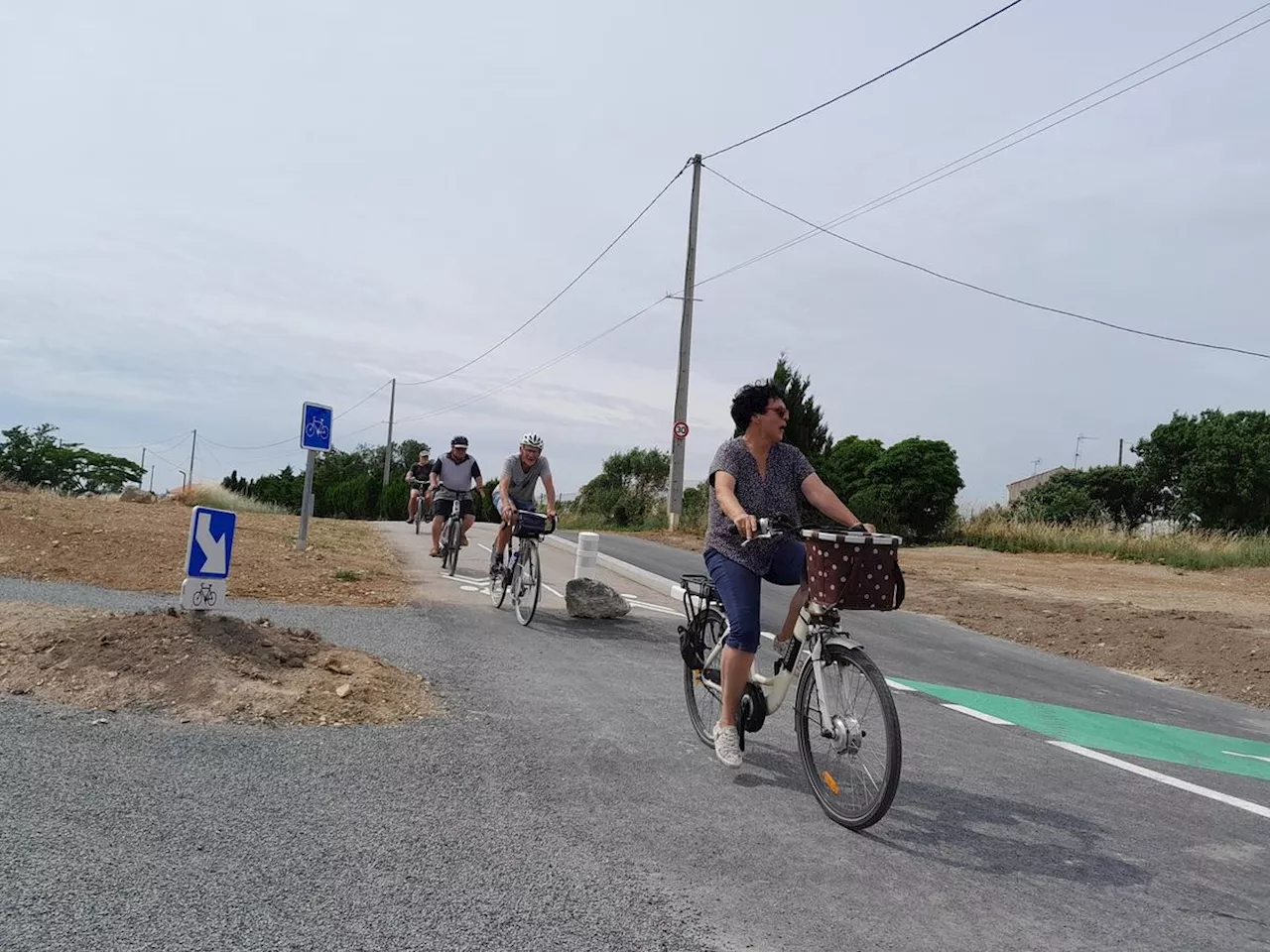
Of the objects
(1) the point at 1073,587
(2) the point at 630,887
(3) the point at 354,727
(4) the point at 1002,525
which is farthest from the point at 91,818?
(4) the point at 1002,525

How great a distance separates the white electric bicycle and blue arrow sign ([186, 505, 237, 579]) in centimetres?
326

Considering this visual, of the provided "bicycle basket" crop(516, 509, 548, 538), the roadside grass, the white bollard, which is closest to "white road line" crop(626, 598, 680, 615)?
the white bollard

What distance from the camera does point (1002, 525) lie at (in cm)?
2950

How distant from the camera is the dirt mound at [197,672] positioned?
5.05 metres

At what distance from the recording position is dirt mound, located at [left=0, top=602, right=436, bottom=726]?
5051 mm

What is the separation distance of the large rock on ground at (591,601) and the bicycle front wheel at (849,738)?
5825mm

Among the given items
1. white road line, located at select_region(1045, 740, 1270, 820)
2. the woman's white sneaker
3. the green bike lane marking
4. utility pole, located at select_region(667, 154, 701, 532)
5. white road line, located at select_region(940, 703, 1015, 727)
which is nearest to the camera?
the woman's white sneaker

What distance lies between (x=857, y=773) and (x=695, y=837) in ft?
2.42

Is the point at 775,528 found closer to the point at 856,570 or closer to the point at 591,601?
the point at 856,570

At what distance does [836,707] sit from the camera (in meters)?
4.11

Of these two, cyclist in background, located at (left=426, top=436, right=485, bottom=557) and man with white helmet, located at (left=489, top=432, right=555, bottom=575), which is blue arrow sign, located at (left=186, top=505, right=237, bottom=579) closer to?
man with white helmet, located at (left=489, top=432, right=555, bottom=575)

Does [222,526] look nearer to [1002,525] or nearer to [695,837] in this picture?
[695,837]

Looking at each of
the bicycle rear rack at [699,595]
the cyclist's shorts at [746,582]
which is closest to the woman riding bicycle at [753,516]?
the cyclist's shorts at [746,582]

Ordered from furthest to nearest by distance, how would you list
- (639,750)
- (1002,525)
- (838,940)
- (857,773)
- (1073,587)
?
(1002,525) < (1073,587) < (639,750) < (857,773) < (838,940)
